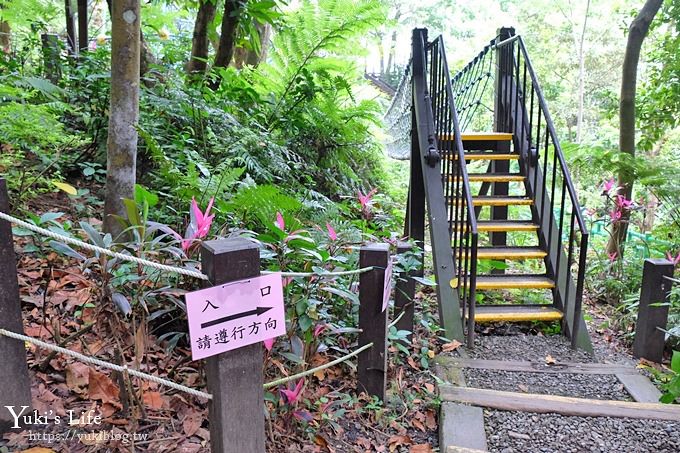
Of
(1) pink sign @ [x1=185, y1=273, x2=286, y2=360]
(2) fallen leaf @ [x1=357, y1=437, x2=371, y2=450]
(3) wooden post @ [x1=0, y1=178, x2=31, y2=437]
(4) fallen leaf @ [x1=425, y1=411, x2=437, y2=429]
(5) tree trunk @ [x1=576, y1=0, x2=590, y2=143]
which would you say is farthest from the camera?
(5) tree trunk @ [x1=576, y1=0, x2=590, y2=143]

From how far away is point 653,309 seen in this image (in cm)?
334

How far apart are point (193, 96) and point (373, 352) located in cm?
263

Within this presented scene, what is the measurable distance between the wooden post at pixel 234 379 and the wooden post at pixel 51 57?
3.78 m

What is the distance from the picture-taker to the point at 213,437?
1452mm

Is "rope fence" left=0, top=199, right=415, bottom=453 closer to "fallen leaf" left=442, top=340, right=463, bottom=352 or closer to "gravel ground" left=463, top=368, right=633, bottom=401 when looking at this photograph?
"gravel ground" left=463, top=368, right=633, bottom=401

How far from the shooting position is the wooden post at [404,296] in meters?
2.84

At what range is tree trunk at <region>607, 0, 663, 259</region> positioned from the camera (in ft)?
17.6

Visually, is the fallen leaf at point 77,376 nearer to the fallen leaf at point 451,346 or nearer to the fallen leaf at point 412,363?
the fallen leaf at point 412,363

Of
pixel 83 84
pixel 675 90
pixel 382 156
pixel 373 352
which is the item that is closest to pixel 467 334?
pixel 373 352

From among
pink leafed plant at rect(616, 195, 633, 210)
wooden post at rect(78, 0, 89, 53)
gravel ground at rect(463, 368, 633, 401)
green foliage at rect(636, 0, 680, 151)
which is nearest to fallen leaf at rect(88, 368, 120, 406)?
gravel ground at rect(463, 368, 633, 401)

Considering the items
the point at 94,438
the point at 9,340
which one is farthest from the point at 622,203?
the point at 9,340

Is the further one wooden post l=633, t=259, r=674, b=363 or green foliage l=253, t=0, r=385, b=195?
green foliage l=253, t=0, r=385, b=195

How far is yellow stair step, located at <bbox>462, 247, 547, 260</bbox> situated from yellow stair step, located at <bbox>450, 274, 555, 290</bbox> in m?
0.16

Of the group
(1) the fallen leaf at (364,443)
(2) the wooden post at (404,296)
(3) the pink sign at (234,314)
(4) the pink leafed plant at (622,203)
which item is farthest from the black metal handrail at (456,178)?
(3) the pink sign at (234,314)
